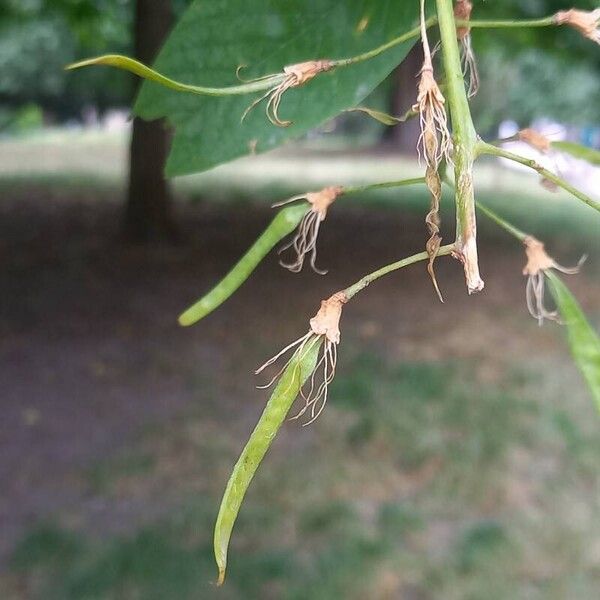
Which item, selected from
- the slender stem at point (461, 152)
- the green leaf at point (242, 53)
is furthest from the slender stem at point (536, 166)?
the green leaf at point (242, 53)

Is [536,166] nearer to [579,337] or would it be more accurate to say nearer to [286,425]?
[579,337]

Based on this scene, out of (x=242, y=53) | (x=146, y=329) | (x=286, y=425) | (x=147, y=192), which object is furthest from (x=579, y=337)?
(x=147, y=192)

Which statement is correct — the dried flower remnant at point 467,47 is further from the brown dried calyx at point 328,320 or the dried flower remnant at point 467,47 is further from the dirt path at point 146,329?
the dirt path at point 146,329

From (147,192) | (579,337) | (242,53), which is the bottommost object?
(147,192)

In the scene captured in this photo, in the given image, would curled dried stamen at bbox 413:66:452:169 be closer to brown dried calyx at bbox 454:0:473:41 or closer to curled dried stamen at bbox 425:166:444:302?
curled dried stamen at bbox 425:166:444:302

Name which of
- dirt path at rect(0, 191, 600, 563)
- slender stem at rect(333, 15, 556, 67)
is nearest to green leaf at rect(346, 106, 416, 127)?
slender stem at rect(333, 15, 556, 67)

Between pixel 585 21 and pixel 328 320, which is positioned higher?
pixel 585 21
